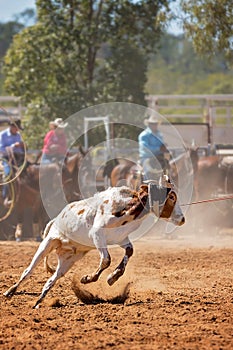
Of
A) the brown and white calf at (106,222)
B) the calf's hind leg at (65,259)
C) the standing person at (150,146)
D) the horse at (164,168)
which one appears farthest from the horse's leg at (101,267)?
the horse at (164,168)

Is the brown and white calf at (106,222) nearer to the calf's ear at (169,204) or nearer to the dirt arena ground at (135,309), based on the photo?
the calf's ear at (169,204)

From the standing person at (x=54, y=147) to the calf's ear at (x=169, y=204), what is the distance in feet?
25.4

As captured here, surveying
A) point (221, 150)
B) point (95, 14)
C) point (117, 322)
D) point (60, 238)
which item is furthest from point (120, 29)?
point (117, 322)

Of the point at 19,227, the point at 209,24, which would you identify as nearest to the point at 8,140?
the point at 19,227

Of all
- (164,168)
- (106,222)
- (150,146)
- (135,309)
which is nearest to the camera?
(135,309)

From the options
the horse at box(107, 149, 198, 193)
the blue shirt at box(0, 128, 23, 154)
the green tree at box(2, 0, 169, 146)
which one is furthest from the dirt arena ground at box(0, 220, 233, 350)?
the green tree at box(2, 0, 169, 146)

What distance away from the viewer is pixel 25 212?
16.7m

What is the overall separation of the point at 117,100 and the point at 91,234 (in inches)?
504

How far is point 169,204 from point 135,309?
1165mm

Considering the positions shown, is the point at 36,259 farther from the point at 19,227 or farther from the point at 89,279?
the point at 19,227

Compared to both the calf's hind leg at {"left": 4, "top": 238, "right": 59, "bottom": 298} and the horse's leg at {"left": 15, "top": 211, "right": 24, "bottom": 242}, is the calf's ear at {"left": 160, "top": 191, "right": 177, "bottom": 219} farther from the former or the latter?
the horse's leg at {"left": 15, "top": 211, "right": 24, "bottom": 242}

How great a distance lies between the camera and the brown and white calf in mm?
7984

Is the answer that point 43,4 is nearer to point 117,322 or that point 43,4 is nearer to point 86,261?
point 86,261

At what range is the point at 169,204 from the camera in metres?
8.09
